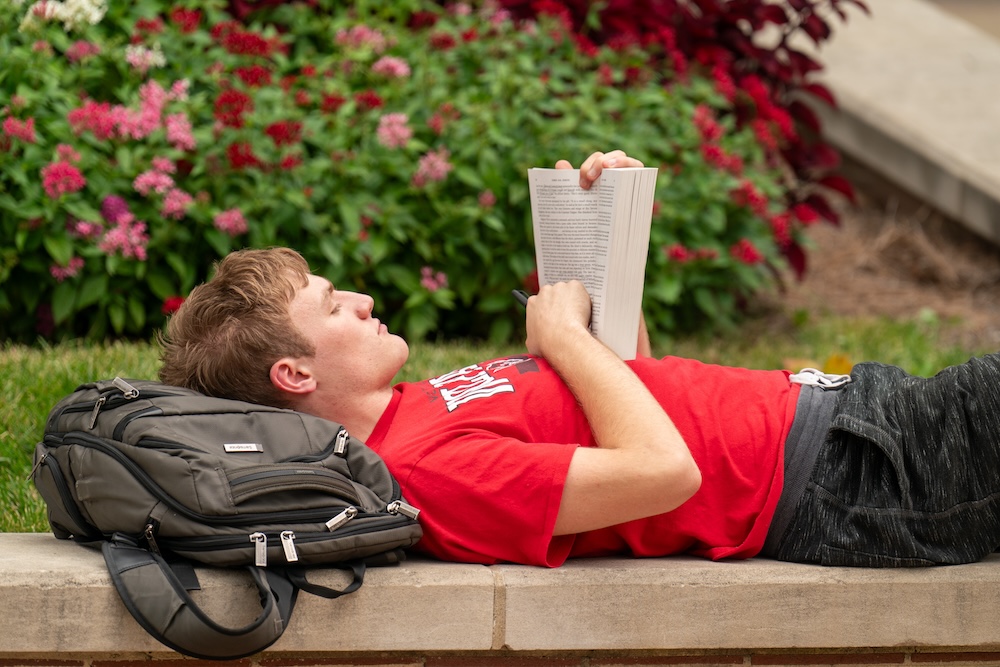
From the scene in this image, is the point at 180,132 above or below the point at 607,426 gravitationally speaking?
above

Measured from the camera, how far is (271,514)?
2186 millimetres

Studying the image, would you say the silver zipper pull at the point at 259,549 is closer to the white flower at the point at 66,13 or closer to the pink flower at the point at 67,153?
the pink flower at the point at 67,153

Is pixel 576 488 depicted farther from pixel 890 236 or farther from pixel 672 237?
pixel 890 236

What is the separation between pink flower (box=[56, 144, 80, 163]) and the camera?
4148 mm

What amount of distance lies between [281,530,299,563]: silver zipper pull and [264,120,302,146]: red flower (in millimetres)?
2412

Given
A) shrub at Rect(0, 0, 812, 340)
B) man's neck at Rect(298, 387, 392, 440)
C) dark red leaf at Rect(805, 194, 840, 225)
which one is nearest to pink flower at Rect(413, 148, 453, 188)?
shrub at Rect(0, 0, 812, 340)

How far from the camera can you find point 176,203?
4.24 metres

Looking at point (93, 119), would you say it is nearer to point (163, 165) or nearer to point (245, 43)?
point (163, 165)

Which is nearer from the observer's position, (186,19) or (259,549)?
(259,549)

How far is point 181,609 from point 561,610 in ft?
2.48

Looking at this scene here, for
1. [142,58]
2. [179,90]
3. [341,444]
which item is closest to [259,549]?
[341,444]

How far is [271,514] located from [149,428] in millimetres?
290

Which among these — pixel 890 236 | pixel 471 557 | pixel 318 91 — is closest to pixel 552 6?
pixel 318 91

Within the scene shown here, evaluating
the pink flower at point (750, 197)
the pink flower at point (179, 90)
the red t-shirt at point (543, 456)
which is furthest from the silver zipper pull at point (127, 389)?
the pink flower at point (750, 197)
